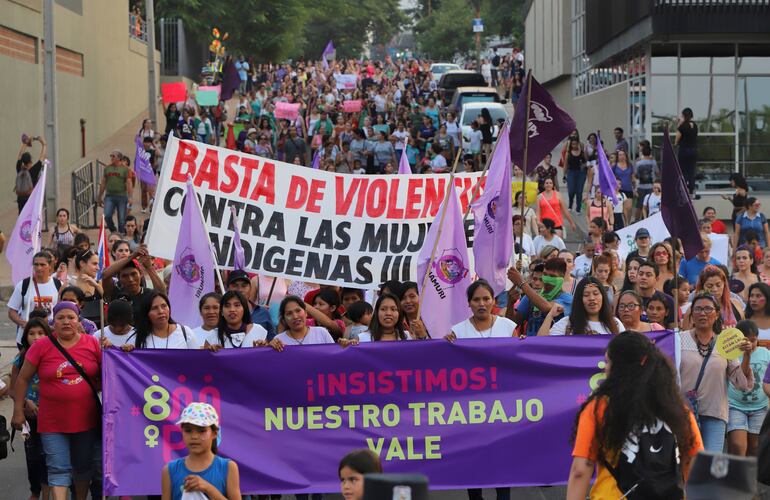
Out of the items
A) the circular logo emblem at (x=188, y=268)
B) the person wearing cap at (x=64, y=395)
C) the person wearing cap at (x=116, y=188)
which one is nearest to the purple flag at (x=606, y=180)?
the person wearing cap at (x=116, y=188)

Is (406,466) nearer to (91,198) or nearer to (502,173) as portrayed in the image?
(502,173)

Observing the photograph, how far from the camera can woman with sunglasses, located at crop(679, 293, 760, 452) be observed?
8.95 metres

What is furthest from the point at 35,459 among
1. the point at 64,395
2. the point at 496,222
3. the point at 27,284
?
the point at 496,222

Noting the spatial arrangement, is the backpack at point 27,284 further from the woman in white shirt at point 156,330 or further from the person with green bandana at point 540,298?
the person with green bandana at point 540,298

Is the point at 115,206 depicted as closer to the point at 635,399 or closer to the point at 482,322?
the point at 482,322

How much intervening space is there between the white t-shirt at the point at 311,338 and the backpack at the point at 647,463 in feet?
12.1

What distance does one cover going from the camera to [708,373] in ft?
29.3

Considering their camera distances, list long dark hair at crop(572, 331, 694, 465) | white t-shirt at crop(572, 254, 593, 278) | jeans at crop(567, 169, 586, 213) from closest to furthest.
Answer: long dark hair at crop(572, 331, 694, 465), white t-shirt at crop(572, 254, 593, 278), jeans at crop(567, 169, 586, 213)

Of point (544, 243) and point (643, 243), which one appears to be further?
point (544, 243)

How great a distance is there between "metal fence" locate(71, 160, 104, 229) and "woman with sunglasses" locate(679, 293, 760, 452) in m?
19.0

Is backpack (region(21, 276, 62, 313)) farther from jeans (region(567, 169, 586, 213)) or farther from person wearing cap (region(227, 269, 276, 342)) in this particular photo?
jeans (region(567, 169, 586, 213))

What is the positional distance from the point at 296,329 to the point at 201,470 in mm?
2709

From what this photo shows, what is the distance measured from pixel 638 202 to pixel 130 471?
16908mm

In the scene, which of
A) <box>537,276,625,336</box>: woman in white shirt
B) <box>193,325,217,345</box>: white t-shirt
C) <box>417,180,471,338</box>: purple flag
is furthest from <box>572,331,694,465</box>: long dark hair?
<box>417,180,471,338</box>: purple flag
